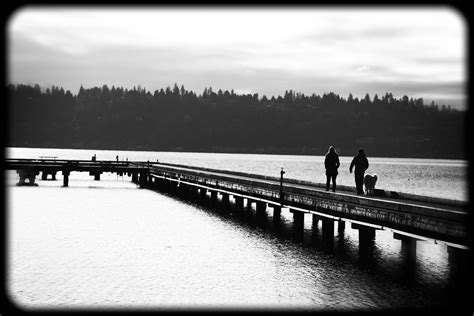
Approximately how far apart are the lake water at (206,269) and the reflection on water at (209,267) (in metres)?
0.04

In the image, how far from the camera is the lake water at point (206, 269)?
Answer: 706 inches

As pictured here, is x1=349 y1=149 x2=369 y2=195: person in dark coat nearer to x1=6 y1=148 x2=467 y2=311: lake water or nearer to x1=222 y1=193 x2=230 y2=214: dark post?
x1=6 y1=148 x2=467 y2=311: lake water

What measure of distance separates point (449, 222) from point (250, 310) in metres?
6.15

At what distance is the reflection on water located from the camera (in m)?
18.1

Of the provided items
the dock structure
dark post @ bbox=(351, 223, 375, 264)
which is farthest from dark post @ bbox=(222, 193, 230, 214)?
dark post @ bbox=(351, 223, 375, 264)

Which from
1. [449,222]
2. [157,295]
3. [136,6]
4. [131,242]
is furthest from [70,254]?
[136,6]

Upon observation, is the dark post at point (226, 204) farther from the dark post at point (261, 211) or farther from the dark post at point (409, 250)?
the dark post at point (409, 250)

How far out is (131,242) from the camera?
3066 centimetres

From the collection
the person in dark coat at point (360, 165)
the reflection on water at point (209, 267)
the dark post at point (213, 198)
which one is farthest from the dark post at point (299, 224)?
the dark post at point (213, 198)

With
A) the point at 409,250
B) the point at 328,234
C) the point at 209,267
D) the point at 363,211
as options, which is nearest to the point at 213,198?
the point at 328,234

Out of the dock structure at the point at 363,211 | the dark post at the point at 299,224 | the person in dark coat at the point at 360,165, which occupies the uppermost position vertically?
the person in dark coat at the point at 360,165

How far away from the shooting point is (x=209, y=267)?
23828mm

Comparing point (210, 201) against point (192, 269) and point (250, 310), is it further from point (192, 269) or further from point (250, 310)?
point (250, 310)

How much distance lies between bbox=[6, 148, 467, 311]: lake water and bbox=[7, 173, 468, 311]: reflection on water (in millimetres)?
38
